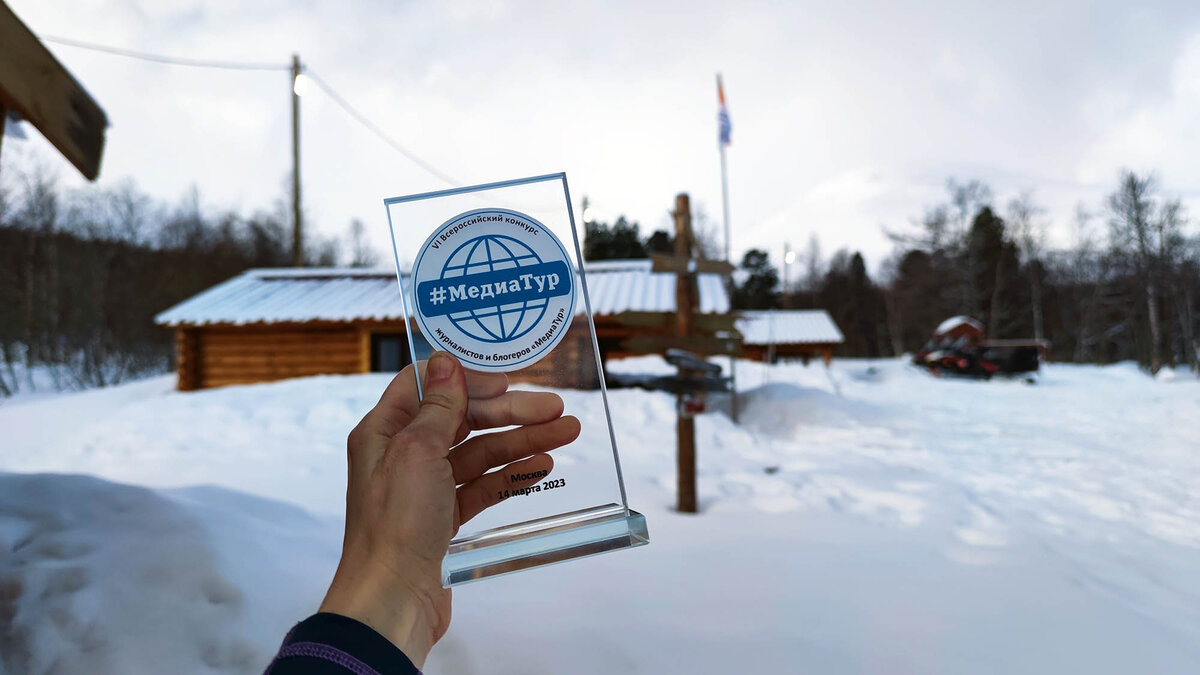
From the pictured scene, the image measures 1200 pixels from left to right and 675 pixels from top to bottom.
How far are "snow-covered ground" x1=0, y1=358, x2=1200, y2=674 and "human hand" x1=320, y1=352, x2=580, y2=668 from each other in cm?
11

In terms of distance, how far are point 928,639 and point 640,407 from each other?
16.1 feet

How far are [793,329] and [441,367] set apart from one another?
18.4m

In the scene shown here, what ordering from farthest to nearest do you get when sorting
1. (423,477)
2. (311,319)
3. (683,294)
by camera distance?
1. (311,319)
2. (683,294)
3. (423,477)

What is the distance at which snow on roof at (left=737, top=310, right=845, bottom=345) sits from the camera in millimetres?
16250

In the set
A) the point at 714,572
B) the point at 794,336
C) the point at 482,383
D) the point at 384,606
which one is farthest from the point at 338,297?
the point at 794,336

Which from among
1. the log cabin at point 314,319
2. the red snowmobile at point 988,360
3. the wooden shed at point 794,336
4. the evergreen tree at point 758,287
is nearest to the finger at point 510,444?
the log cabin at point 314,319

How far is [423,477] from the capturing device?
69 cm

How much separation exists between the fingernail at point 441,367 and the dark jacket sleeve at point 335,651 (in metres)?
0.30

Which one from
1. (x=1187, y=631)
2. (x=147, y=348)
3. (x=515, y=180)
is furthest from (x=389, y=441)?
(x=147, y=348)

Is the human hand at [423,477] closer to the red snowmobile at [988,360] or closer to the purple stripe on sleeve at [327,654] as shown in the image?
the purple stripe on sleeve at [327,654]

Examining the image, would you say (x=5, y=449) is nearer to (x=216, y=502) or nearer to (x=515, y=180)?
(x=216, y=502)

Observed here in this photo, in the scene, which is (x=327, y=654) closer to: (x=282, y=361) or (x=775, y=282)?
(x=282, y=361)

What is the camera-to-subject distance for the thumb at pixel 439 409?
70 centimetres

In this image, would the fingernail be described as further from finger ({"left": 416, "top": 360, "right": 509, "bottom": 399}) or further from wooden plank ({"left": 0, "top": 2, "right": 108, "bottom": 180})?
wooden plank ({"left": 0, "top": 2, "right": 108, "bottom": 180})
